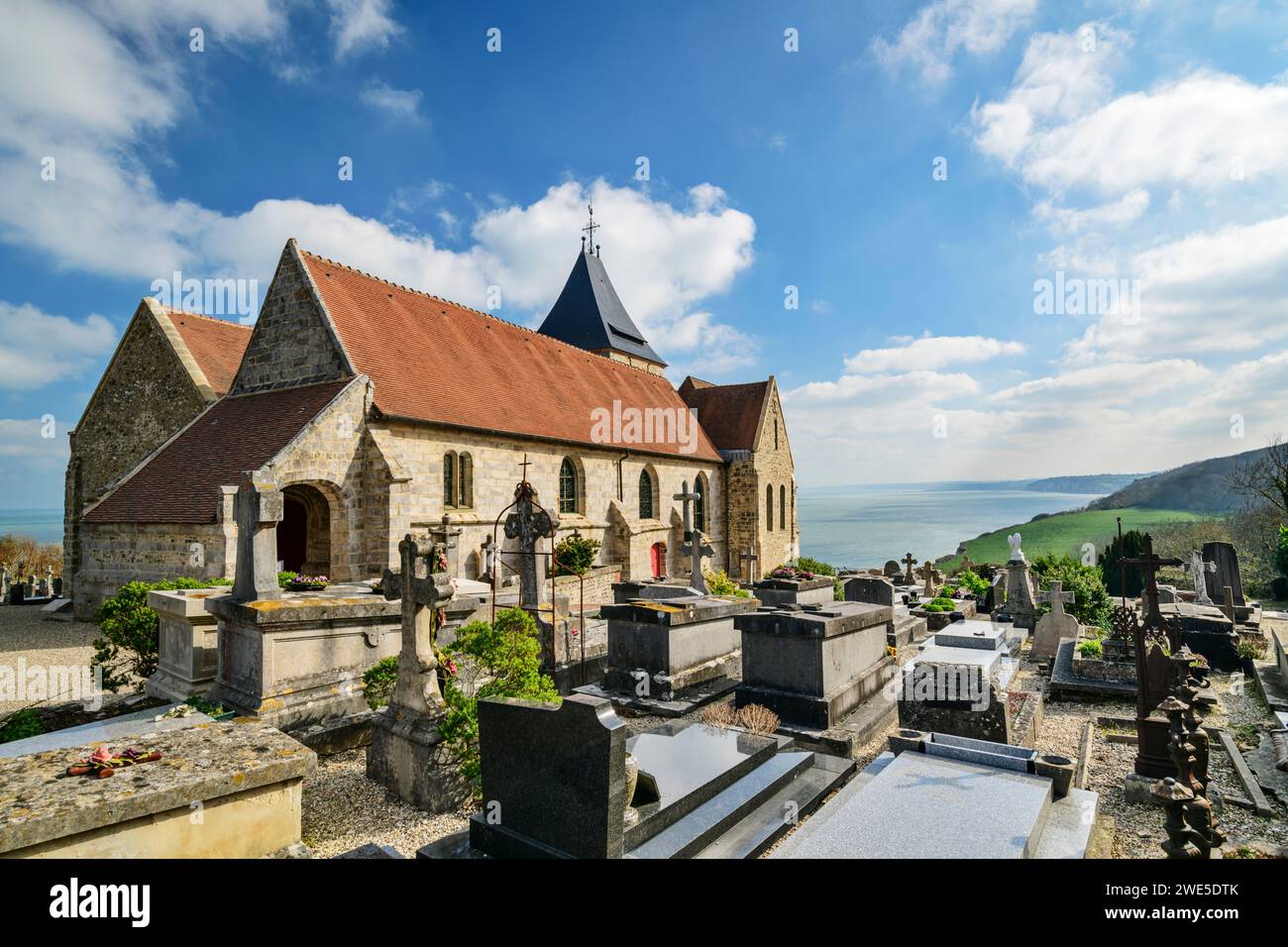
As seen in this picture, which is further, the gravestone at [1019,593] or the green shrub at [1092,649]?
the gravestone at [1019,593]

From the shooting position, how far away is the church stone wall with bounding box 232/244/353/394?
13.8 m

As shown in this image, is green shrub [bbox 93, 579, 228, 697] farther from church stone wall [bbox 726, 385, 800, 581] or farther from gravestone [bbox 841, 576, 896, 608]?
church stone wall [bbox 726, 385, 800, 581]

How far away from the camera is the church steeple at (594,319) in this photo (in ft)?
102

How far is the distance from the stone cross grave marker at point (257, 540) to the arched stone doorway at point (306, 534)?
303 inches

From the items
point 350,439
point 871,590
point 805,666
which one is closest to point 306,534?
point 350,439

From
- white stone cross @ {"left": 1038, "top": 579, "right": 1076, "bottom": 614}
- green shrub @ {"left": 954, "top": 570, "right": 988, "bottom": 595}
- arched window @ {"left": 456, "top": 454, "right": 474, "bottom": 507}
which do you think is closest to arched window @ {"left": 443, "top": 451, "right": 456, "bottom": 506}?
arched window @ {"left": 456, "top": 454, "right": 474, "bottom": 507}

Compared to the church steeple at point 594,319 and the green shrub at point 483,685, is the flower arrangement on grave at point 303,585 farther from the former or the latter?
the church steeple at point 594,319

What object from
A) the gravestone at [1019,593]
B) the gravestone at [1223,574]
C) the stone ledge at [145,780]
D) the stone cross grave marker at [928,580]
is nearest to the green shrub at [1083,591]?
the gravestone at [1019,593]

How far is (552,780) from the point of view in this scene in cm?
393

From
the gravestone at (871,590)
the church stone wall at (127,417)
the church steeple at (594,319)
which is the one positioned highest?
the church steeple at (594,319)

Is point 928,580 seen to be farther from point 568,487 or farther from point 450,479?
point 450,479

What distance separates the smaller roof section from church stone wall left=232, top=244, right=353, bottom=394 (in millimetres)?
17265
